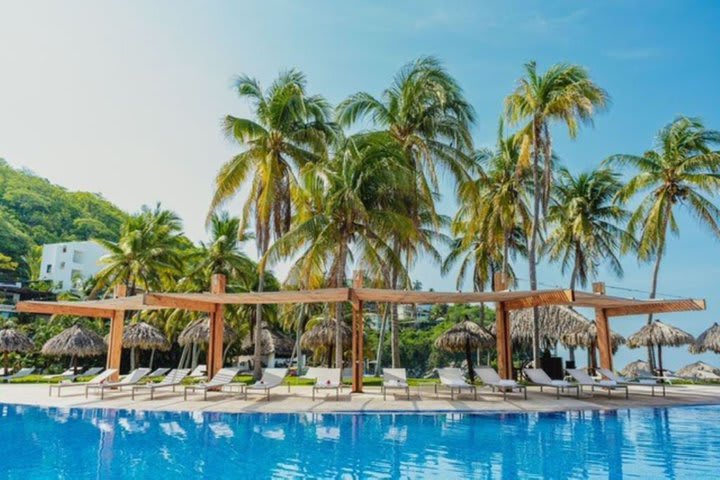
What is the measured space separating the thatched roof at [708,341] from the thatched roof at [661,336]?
0.46 meters

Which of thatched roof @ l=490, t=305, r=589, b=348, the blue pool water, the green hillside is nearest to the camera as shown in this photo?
the blue pool water

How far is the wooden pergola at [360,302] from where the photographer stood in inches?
501

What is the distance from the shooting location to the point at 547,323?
20906 mm

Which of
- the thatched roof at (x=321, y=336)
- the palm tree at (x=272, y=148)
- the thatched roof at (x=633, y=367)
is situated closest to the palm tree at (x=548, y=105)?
the thatched roof at (x=633, y=367)

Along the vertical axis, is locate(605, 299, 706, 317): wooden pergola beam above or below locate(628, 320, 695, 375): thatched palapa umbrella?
above

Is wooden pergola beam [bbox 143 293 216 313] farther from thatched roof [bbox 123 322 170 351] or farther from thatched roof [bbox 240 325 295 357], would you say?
thatched roof [bbox 240 325 295 357]

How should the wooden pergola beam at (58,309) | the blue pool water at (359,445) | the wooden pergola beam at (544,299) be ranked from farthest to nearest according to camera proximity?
1. the wooden pergola beam at (58,309)
2. the wooden pergola beam at (544,299)
3. the blue pool water at (359,445)

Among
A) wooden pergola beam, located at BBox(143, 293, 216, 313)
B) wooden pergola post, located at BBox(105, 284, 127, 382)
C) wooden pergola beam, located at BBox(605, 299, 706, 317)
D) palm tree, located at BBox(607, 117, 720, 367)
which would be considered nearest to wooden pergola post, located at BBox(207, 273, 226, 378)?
wooden pergola beam, located at BBox(143, 293, 216, 313)

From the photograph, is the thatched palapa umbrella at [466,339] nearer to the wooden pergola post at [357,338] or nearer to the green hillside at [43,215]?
the wooden pergola post at [357,338]

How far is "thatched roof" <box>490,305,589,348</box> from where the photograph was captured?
65.6ft

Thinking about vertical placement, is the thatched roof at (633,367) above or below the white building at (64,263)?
below

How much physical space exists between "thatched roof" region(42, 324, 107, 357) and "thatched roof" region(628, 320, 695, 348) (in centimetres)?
2196

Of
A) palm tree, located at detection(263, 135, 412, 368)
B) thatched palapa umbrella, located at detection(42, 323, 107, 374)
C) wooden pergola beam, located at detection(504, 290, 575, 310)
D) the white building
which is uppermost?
the white building

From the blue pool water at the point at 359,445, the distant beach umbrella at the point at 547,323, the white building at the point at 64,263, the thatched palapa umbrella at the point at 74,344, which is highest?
the white building at the point at 64,263
